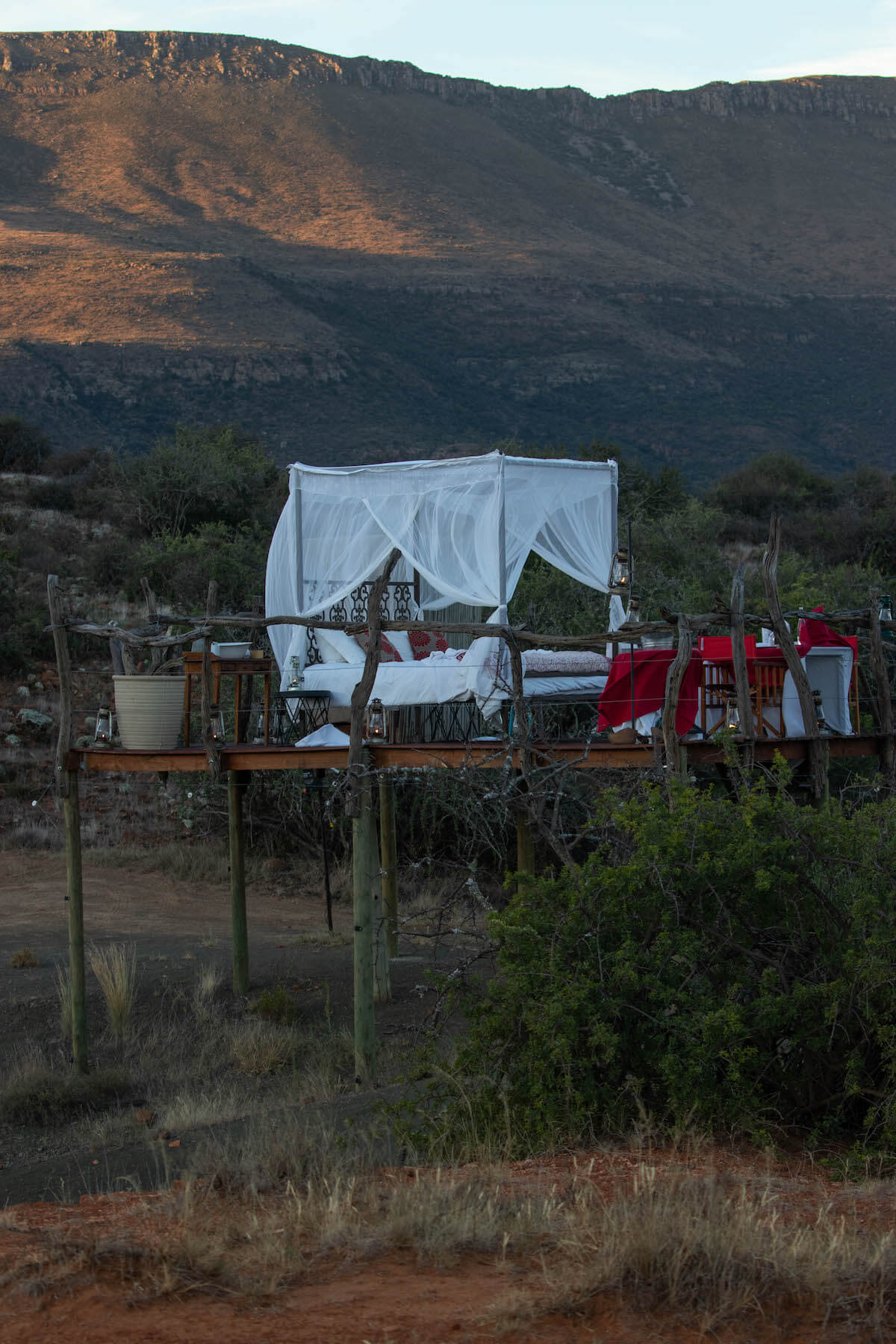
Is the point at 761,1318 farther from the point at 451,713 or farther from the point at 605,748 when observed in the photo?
A: the point at 451,713

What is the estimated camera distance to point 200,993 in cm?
996

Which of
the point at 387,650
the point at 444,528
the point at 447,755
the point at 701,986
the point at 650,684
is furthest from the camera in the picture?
the point at 387,650

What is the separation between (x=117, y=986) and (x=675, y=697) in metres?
4.76

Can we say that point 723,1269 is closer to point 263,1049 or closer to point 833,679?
point 263,1049

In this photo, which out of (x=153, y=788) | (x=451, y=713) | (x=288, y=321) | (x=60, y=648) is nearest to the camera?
(x=60, y=648)

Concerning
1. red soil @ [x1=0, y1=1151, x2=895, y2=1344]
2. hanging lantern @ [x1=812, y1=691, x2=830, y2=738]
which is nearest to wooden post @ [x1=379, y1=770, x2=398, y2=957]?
hanging lantern @ [x1=812, y1=691, x2=830, y2=738]

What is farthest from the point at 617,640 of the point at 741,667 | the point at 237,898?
the point at 237,898

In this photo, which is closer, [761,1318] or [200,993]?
Result: [761,1318]

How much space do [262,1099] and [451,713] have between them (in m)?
3.11

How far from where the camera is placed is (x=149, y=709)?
323 inches

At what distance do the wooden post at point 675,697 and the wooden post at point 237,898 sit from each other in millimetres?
4054

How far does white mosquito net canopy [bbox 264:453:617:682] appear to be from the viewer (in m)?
9.34

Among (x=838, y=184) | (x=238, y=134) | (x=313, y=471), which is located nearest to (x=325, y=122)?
(x=238, y=134)

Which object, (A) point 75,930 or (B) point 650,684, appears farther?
(A) point 75,930
